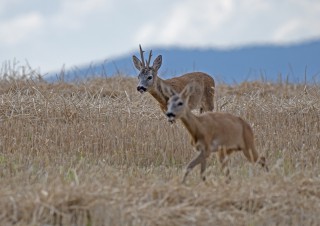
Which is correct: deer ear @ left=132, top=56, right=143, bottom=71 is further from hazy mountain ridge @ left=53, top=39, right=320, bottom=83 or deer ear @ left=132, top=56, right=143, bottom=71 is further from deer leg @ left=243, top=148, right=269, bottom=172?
hazy mountain ridge @ left=53, top=39, right=320, bottom=83

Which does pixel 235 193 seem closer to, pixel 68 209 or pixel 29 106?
pixel 68 209

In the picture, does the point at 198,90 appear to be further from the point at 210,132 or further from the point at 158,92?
the point at 210,132

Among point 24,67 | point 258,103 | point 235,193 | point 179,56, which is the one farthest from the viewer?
point 179,56

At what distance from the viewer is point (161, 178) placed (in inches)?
396

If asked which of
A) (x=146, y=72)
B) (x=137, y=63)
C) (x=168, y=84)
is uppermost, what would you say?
(x=137, y=63)

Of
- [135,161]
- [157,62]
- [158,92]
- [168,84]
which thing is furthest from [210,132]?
[157,62]

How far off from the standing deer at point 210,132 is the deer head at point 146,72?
3949 mm

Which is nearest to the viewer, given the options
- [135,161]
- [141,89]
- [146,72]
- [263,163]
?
[263,163]

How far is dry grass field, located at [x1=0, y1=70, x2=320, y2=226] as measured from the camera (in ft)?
27.8

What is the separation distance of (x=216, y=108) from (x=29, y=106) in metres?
3.05

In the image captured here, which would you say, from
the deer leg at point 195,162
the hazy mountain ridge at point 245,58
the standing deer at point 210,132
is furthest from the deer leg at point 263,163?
the hazy mountain ridge at point 245,58

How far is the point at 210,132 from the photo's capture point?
10055 millimetres

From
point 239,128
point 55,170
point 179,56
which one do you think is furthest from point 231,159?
point 179,56

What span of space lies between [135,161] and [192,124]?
2.18m
